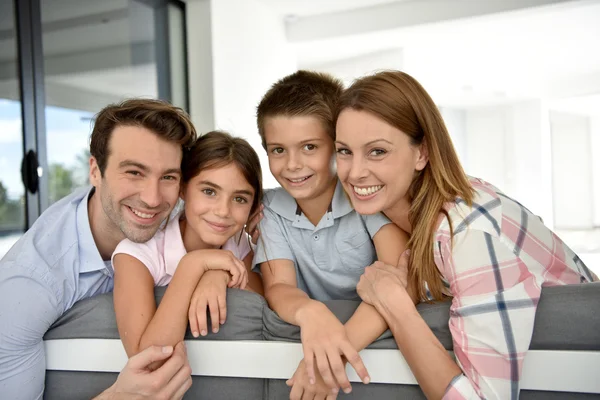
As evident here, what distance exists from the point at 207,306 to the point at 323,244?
1.62ft

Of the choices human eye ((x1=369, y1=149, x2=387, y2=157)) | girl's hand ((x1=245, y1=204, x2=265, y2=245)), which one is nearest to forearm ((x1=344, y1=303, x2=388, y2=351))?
human eye ((x1=369, y1=149, x2=387, y2=157))

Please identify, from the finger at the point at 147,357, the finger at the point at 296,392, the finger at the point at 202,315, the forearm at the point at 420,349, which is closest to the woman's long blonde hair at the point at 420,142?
the forearm at the point at 420,349

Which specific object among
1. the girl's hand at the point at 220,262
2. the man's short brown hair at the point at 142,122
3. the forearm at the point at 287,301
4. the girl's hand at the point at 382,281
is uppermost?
the man's short brown hair at the point at 142,122

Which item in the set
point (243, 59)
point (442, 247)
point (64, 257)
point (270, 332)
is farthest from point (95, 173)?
point (243, 59)

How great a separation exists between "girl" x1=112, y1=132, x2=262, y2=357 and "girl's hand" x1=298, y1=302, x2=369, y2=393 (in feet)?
0.68

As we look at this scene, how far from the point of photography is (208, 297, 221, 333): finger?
119 cm

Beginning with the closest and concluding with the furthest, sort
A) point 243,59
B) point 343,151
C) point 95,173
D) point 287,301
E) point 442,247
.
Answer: point 442,247 → point 287,301 → point 343,151 → point 95,173 → point 243,59

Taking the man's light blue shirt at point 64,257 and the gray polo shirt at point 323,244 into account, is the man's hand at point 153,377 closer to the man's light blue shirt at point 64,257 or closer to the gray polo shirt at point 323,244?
the man's light blue shirt at point 64,257

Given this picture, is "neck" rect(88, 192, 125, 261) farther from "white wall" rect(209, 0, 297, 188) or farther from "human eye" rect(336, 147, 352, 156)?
"white wall" rect(209, 0, 297, 188)

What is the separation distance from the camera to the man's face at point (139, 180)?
4.83 feet

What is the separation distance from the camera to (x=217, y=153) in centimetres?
155

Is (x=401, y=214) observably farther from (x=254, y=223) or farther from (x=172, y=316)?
(x=172, y=316)

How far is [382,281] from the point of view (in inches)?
47.4

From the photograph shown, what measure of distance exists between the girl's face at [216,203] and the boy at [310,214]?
111 mm
